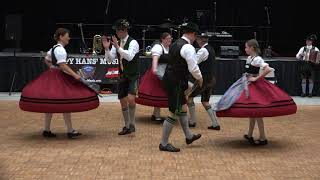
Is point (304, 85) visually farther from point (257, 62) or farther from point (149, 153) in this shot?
point (149, 153)

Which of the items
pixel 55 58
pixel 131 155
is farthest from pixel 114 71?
pixel 131 155

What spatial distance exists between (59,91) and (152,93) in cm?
207

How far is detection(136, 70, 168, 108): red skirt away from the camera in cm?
940

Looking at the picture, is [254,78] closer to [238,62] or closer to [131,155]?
[131,155]

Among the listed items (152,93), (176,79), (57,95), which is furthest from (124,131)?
(176,79)

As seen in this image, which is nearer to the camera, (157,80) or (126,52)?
(126,52)

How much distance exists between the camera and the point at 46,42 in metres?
18.0

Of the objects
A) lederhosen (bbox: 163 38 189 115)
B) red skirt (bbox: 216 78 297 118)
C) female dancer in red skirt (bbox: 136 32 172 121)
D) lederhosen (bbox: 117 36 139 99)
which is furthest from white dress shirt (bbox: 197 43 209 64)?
lederhosen (bbox: 163 38 189 115)

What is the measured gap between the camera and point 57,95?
7.87m

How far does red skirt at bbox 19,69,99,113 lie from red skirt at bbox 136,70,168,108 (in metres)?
1.51

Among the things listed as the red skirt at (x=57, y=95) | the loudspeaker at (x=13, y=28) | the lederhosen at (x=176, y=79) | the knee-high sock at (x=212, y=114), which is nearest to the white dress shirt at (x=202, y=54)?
the knee-high sock at (x=212, y=114)

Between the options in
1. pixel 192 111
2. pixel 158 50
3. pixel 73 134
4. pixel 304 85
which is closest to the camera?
pixel 73 134

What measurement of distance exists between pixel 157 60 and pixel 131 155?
8.09 feet

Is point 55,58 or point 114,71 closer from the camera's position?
point 55,58
